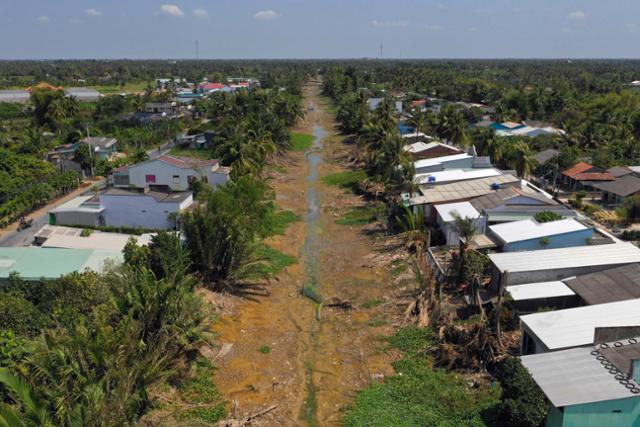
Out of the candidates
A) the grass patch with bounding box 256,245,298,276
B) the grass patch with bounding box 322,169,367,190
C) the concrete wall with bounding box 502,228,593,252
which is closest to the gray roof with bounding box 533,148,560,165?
the grass patch with bounding box 322,169,367,190

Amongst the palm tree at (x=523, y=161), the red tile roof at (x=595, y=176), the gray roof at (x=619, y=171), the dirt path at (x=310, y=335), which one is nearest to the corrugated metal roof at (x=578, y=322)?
the dirt path at (x=310, y=335)

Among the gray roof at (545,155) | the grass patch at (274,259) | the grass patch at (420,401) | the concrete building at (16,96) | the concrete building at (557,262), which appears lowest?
the grass patch at (420,401)

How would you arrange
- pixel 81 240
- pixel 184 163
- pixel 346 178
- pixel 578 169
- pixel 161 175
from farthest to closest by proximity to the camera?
pixel 346 178, pixel 578 169, pixel 184 163, pixel 161 175, pixel 81 240

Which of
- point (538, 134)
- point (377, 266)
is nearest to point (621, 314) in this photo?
point (377, 266)

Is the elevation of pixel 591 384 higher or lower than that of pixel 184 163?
lower

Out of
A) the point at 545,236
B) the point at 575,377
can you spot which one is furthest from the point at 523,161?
A: the point at 575,377

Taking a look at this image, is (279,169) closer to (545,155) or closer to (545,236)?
(545,155)

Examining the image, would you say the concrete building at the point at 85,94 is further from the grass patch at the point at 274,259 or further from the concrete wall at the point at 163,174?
the grass patch at the point at 274,259
